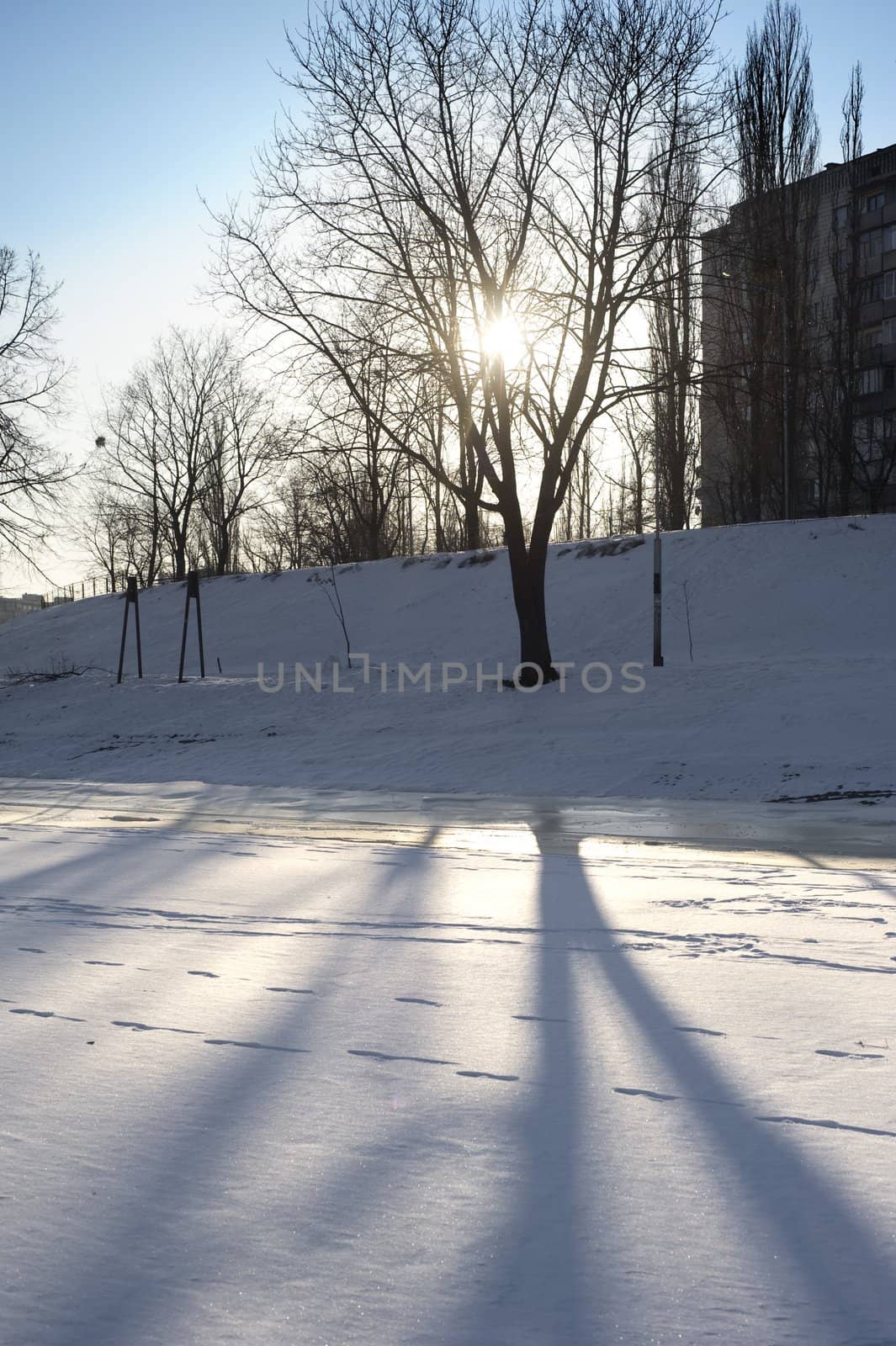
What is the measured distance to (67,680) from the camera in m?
24.2

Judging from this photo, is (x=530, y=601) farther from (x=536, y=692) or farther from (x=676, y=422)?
(x=676, y=422)

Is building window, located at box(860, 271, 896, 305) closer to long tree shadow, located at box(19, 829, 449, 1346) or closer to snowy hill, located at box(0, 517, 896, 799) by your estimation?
snowy hill, located at box(0, 517, 896, 799)

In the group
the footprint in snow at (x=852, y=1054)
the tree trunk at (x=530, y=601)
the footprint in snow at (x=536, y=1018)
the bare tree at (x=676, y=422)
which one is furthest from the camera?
the bare tree at (x=676, y=422)

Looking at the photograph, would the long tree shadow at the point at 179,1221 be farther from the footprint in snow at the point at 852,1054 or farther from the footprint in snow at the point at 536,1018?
the footprint in snow at the point at 852,1054

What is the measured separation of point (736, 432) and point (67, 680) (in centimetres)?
2256

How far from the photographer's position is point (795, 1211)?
7.29 ft

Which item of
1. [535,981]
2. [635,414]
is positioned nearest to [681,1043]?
[535,981]

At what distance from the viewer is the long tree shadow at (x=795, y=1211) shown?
6.26 feet

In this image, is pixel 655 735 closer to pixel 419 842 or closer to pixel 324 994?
pixel 419 842

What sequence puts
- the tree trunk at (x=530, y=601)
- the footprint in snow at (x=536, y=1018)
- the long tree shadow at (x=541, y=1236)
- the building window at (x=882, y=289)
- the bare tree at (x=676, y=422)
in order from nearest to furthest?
the long tree shadow at (x=541, y=1236) → the footprint in snow at (x=536, y=1018) → the tree trunk at (x=530, y=601) → the bare tree at (x=676, y=422) → the building window at (x=882, y=289)

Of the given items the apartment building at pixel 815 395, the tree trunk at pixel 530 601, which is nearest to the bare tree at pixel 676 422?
the apartment building at pixel 815 395

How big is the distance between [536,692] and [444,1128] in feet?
49.8

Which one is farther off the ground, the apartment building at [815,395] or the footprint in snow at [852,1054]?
the apartment building at [815,395]

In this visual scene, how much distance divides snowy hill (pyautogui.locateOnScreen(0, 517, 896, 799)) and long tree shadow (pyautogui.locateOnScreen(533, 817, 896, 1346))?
29.2ft
